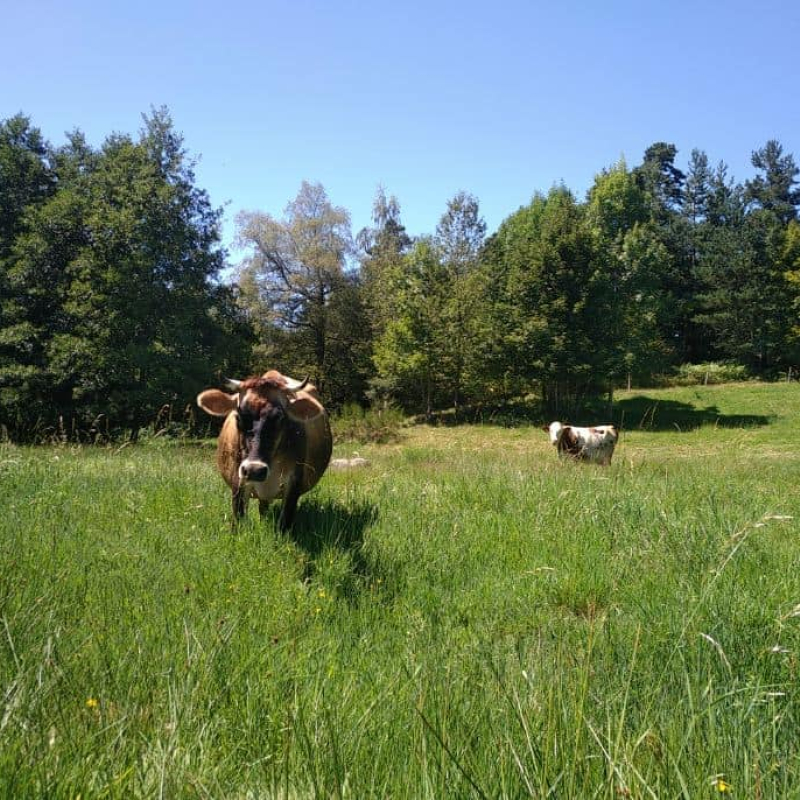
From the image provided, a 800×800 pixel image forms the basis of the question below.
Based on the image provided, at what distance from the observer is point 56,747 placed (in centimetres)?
162

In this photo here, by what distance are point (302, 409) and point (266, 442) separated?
68 centimetres

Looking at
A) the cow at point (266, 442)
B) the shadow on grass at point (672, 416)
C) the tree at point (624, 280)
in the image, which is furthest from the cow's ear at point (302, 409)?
the tree at point (624, 280)

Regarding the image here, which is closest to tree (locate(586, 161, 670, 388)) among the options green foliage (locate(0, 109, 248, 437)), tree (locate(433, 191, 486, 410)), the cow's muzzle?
tree (locate(433, 191, 486, 410))

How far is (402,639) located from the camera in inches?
129

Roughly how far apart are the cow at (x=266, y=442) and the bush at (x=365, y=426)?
25.2 metres

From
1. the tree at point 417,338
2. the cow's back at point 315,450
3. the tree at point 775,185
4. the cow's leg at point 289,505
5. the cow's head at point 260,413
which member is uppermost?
the tree at point 775,185

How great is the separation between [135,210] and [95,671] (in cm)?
3068

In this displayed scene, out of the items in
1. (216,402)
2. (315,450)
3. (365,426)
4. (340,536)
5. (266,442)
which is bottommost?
(365,426)

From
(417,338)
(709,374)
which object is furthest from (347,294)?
(709,374)

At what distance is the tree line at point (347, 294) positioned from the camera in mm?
27281

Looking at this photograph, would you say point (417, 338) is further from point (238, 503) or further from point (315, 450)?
point (238, 503)

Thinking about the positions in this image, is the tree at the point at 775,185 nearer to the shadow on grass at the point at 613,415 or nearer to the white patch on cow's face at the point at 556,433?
the shadow on grass at the point at 613,415

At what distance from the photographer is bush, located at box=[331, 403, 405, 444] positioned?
1282 inches

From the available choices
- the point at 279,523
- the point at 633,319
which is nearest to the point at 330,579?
the point at 279,523
